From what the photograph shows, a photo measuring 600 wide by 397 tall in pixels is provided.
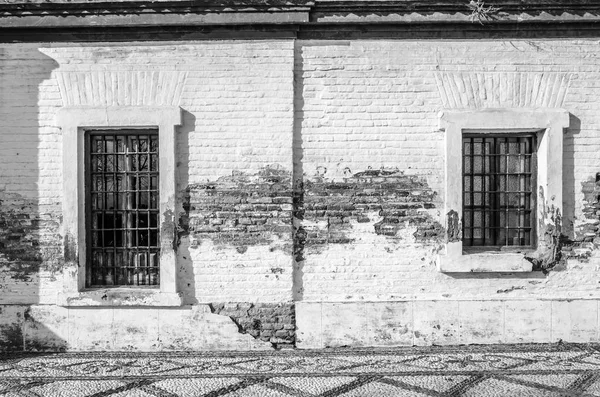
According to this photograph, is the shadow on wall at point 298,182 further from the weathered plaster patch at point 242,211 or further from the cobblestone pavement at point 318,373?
the cobblestone pavement at point 318,373

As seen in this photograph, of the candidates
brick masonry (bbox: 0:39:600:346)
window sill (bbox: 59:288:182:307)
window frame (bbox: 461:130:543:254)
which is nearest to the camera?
window sill (bbox: 59:288:182:307)

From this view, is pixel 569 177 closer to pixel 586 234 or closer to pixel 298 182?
pixel 586 234

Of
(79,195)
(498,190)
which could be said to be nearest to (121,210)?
(79,195)

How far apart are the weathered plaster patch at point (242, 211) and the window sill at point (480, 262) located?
6.54 ft

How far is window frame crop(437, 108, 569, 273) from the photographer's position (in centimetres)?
675

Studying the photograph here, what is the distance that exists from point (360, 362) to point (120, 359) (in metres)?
2.83

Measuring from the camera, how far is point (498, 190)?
23.1 ft

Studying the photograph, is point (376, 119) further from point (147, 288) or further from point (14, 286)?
point (14, 286)

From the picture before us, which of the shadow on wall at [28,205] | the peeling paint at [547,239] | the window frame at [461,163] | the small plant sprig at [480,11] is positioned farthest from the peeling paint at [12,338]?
the small plant sprig at [480,11]

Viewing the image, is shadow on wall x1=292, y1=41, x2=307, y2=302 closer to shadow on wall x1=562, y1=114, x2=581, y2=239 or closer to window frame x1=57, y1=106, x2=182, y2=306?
window frame x1=57, y1=106, x2=182, y2=306

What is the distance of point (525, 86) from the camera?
22.4 ft

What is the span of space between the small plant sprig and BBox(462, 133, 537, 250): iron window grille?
57.2 inches

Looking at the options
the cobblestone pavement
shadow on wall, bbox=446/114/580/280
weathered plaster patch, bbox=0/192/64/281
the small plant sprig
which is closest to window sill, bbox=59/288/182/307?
weathered plaster patch, bbox=0/192/64/281

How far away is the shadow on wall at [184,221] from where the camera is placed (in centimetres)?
683
